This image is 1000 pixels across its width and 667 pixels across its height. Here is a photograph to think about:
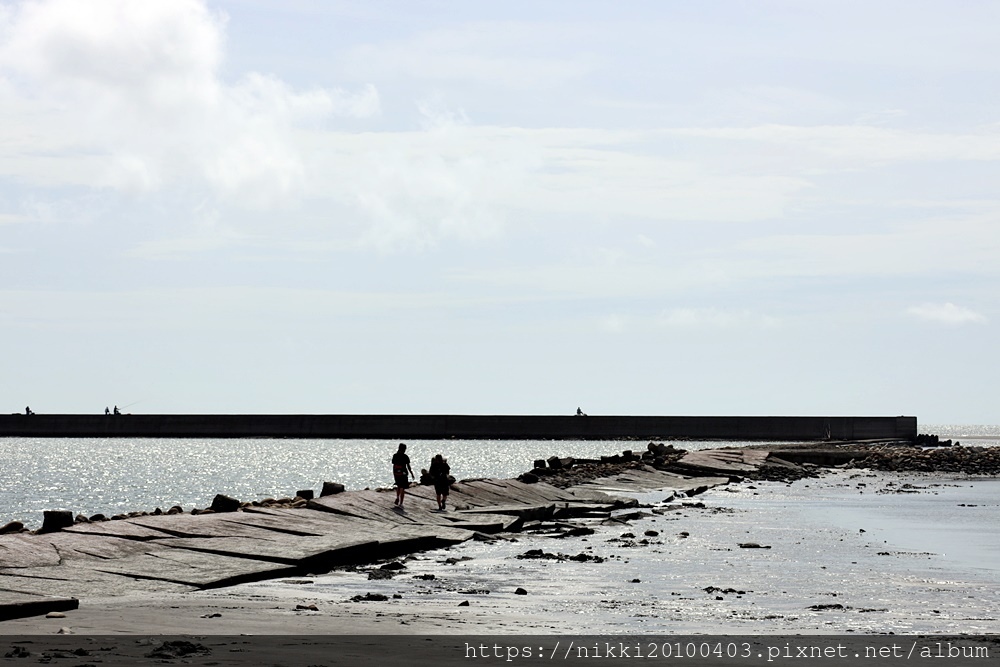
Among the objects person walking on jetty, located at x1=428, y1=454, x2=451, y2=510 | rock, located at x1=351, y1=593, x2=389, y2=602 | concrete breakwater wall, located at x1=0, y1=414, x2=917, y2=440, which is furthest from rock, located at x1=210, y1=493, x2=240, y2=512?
concrete breakwater wall, located at x1=0, y1=414, x2=917, y2=440

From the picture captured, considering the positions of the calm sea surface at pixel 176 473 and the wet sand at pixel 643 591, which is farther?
the calm sea surface at pixel 176 473

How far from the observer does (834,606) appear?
1535 centimetres

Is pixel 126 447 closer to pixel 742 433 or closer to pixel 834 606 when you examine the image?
pixel 742 433

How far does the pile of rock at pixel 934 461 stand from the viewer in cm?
6194

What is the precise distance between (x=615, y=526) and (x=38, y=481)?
4867cm

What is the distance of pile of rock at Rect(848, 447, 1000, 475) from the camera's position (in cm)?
6194

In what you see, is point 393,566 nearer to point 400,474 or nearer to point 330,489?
point 400,474

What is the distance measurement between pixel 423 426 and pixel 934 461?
84.2 metres

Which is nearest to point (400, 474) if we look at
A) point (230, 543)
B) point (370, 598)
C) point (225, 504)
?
point (225, 504)

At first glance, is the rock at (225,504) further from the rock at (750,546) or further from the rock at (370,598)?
the rock at (750,546)

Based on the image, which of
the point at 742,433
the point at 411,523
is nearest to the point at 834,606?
the point at 411,523

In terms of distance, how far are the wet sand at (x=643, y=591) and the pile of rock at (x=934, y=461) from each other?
34.4 metres

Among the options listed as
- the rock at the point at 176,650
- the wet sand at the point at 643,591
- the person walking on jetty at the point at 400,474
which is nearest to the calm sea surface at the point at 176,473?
the person walking on jetty at the point at 400,474

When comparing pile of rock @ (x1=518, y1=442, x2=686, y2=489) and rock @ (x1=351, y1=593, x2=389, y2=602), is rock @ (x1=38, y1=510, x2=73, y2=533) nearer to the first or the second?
rock @ (x1=351, y1=593, x2=389, y2=602)
